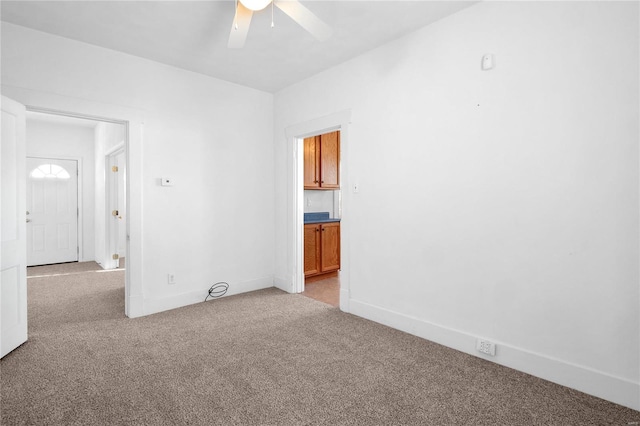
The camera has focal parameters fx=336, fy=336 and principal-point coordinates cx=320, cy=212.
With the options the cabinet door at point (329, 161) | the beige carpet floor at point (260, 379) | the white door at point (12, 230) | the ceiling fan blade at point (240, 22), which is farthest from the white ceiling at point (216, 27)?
the beige carpet floor at point (260, 379)

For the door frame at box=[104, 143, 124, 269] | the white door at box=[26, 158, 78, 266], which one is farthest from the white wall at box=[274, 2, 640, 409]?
the white door at box=[26, 158, 78, 266]

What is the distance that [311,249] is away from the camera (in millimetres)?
4914

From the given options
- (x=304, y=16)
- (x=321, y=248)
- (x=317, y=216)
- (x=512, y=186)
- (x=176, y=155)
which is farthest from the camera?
(x=317, y=216)

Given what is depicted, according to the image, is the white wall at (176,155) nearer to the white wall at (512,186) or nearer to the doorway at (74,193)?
the white wall at (512,186)

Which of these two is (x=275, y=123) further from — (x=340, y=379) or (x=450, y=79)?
(x=340, y=379)

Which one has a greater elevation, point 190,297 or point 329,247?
point 329,247

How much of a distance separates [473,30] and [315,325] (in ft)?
9.14

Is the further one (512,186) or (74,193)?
(74,193)

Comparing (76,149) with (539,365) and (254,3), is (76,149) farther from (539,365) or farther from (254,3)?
(539,365)

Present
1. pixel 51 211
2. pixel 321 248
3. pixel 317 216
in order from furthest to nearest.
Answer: pixel 51 211 < pixel 317 216 < pixel 321 248

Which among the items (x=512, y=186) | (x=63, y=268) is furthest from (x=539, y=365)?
(x=63, y=268)

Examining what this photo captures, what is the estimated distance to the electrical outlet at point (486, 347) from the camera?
95.7 inches

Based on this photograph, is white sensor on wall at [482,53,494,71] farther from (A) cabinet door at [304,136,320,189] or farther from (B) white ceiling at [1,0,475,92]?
(A) cabinet door at [304,136,320,189]

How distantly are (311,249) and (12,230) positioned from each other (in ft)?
10.7
